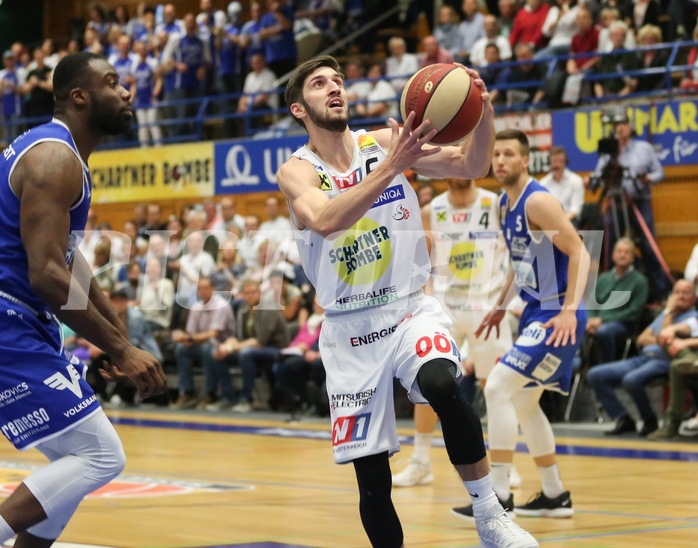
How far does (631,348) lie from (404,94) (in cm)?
691

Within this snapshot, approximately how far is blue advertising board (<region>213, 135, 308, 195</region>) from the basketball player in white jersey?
24.5ft

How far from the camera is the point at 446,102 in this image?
5012 millimetres

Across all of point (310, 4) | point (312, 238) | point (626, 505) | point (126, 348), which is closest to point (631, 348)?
point (626, 505)

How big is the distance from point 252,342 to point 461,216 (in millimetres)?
5281

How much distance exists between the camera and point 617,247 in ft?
37.6

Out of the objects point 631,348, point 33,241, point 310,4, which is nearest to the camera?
point 33,241

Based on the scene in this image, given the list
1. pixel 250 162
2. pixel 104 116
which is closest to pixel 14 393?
pixel 104 116

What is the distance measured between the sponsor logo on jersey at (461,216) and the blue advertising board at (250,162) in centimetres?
765

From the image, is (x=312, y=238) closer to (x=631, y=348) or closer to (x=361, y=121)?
(x=631, y=348)

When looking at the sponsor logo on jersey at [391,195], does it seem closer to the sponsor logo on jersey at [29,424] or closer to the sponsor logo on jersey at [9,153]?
the sponsor logo on jersey at [9,153]

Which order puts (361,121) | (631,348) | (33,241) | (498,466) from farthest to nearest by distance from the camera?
(361,121) < (631,348) < (498,466) < (33,241)

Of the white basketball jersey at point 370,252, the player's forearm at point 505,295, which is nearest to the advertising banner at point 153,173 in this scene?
the player's forearm at point 505,295

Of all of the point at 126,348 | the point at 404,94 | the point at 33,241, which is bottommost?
the point at 126,348

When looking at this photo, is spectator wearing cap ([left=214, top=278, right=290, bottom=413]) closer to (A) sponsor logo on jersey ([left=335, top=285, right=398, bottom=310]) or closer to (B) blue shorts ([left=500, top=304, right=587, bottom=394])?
(B) blue shorts ([left=500, top=304, right=587, bottom=394])
